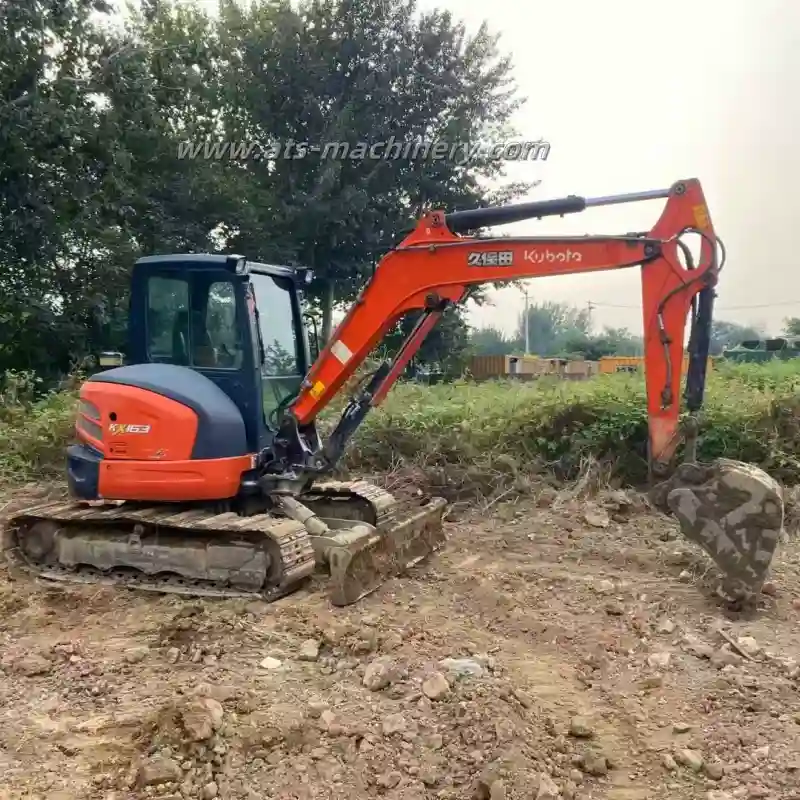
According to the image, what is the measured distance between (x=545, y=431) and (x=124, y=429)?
464 cm

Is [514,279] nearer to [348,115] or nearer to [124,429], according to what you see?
[124,429]

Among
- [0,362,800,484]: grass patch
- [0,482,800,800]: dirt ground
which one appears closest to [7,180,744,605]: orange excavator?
[0,482,800,800]: dirt ground

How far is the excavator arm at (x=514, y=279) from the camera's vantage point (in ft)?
16.1

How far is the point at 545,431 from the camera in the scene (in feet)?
29.0

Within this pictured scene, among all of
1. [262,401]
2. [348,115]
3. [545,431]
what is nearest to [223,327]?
[262,401]

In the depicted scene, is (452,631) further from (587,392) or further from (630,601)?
(587,392)

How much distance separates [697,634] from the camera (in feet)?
15.2

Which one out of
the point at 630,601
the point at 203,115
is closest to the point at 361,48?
the point at 203,115

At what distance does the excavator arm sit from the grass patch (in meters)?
2.98

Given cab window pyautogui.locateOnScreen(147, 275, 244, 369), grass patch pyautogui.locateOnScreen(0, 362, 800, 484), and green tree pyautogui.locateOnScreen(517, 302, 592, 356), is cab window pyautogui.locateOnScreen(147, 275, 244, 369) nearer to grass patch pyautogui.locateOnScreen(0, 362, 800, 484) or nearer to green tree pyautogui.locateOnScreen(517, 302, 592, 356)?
grass patch pyautogui.locateOnScreen(0, 362, 800, 484)

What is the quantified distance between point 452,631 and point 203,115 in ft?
57.8

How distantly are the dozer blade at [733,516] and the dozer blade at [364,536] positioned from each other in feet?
6.16

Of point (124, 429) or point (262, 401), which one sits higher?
→ point (262, 401)

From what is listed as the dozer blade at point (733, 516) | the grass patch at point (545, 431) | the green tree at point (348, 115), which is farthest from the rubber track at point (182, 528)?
the green tree at point (348, 115)
